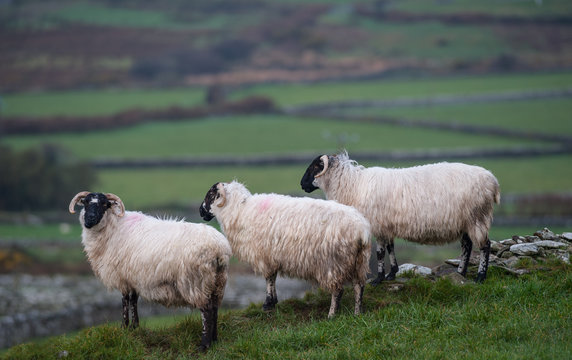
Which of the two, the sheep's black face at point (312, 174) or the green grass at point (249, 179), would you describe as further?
the green grass at point (249, 179)

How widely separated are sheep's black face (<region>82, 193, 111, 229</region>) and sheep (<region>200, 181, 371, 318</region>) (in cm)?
183

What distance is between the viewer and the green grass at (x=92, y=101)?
72250mm

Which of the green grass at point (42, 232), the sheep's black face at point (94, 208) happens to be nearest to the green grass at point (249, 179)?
the green grass at point (42, 232)

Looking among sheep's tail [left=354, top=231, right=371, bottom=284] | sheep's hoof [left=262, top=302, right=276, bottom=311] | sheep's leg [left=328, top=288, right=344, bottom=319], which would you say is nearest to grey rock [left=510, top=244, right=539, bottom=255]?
sheep's tail [left=354, top=231, right=371, bottom=284]

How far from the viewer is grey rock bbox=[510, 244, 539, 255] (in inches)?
474

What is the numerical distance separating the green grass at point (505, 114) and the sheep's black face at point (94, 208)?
170 feet

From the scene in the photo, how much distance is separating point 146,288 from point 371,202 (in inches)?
166

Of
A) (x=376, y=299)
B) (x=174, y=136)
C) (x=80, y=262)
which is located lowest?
(x=80, y=262)

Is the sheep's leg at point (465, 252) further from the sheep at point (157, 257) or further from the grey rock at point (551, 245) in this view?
the sheep at point (157, 257)

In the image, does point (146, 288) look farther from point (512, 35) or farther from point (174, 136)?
point (512, 35)

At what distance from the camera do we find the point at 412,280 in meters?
11.0

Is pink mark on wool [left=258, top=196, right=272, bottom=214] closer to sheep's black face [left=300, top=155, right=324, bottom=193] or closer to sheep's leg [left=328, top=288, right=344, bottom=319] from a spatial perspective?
sheep's black face [left=300, top=155, right=324, bottom=193]

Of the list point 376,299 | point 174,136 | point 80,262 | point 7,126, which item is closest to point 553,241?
point 376,299

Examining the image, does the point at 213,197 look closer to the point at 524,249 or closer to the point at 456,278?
the point at 456,278
